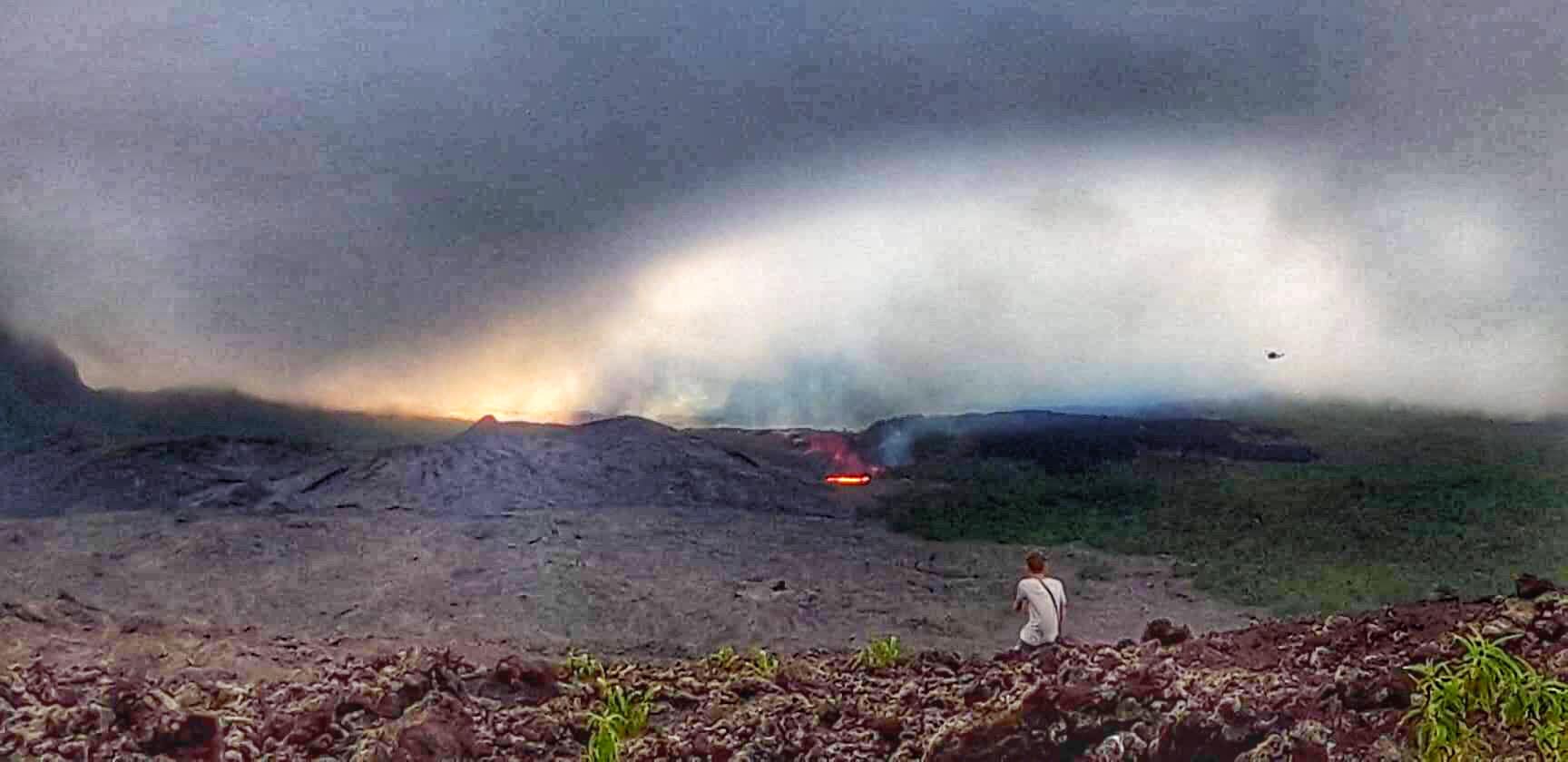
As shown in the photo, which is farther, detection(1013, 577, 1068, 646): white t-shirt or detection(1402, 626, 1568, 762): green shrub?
detection(1013, 577, 1068, 646): white t-shirt

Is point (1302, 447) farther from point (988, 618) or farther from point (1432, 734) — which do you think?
point (1432, 734)

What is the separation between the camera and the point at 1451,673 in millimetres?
4098

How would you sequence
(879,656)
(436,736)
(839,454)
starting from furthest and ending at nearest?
(839,454)
(879,656)
(436,736)

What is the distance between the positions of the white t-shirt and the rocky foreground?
0.30 meters

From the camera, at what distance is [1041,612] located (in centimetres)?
582

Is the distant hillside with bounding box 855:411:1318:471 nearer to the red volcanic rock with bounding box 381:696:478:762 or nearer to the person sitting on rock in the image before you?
the person sitting on rock

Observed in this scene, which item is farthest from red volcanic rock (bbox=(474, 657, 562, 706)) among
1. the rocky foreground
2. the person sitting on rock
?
the person sitting on rock

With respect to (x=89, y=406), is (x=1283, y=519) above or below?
below

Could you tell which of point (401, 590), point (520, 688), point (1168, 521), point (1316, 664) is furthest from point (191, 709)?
point (1168, 521)

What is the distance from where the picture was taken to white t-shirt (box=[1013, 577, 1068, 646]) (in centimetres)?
582

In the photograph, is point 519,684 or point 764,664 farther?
point 764,664

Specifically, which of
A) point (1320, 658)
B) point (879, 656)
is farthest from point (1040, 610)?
point (1320, 658)

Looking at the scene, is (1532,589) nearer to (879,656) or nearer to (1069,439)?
(879,656)

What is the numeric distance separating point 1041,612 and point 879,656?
0.77 m
